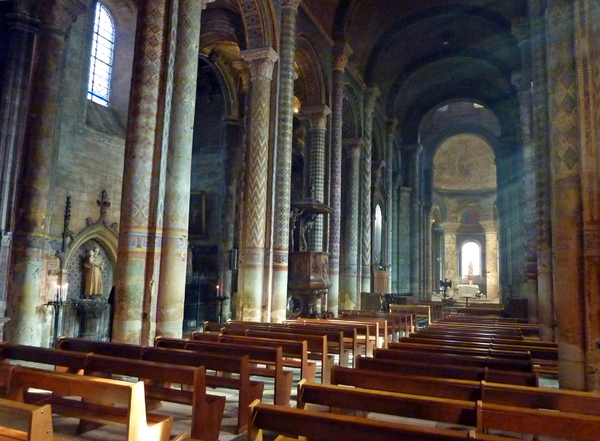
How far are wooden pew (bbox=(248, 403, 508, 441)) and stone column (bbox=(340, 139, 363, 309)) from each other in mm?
16506

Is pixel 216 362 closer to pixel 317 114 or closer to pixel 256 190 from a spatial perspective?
pixel 256 190

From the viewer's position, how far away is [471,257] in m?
44.7

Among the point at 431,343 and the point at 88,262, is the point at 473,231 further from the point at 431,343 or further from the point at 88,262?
the point at 431,343

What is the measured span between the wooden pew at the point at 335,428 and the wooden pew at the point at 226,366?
1688 millimetres

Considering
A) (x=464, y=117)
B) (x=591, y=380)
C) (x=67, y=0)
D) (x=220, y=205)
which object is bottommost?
(x=591, y=380)

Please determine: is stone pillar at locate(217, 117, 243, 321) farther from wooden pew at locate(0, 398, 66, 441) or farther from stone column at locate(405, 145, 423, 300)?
wooden pew at locate(0, 398, 66, 441)

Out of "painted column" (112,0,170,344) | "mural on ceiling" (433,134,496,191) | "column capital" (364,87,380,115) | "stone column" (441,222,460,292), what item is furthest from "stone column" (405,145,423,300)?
"painted column" (112,0,170,344)

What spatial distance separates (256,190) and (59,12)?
21.9 feet

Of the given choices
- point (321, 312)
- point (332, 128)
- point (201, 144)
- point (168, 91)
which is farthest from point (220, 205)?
point (168, 91)

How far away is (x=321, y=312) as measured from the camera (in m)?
15.0

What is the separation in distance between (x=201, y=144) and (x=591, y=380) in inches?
691

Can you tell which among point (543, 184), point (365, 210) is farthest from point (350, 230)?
point (543, 184)

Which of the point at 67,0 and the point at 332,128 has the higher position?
the point at 67,0

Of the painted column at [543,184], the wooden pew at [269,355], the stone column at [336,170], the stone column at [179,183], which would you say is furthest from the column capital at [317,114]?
the wooden pew at [269,355]
